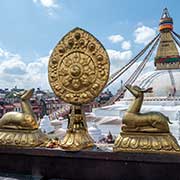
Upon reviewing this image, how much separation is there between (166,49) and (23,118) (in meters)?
17.9

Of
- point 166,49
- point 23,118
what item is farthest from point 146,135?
point 166,49

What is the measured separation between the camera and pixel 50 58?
4125 millimetres

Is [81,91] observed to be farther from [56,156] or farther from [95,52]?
[56,156]

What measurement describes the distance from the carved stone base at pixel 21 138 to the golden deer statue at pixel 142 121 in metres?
1.41

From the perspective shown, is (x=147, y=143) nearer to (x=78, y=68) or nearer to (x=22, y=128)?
(x=78, y=68)

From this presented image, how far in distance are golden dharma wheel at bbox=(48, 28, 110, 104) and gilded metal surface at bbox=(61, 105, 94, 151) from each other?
20 cm

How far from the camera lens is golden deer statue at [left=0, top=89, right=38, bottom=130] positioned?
3.97 metres

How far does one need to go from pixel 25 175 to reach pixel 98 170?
1.18 meters

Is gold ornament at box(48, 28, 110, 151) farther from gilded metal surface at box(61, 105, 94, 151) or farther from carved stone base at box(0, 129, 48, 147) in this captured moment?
carved stone base at box(0, 129, 48, 147)

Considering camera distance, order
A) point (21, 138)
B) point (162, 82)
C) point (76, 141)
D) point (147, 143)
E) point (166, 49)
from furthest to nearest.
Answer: point (166, 49) < point (162, 82) < point (21, 138) < point (76, 141) < point (147, 143)

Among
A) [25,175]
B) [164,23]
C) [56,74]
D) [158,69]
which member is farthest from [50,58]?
[164,23]

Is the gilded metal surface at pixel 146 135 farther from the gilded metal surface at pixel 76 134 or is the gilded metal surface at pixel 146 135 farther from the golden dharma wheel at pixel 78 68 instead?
the golden dharma wheel at pixel 78 68

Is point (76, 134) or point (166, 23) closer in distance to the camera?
point (76, 134)

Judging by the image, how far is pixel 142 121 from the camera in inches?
137
